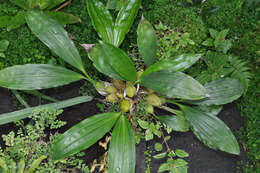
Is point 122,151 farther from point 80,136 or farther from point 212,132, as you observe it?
point 212,132

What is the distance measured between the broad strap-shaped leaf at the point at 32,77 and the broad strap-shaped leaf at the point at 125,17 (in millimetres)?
419

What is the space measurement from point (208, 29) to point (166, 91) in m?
0.82

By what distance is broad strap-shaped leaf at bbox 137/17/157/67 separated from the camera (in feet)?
4.82

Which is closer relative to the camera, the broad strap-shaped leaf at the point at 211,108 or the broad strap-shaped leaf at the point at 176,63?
the broad strap-shaped leaf at the point at 176,63

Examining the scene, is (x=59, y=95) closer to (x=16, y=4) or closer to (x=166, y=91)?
(x=16, y=4)

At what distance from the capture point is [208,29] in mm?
1852

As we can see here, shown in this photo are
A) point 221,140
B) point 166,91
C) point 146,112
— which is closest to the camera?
point 166,91

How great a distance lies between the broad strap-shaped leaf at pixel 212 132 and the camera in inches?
57.4

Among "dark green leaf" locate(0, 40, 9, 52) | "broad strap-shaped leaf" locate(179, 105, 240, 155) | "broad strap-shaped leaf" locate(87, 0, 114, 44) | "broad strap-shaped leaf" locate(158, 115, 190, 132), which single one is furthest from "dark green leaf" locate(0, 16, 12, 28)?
"broad strap-shaped leaf" locate(179, 105, 240, 155)

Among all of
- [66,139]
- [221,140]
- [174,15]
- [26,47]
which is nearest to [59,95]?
[26,47]

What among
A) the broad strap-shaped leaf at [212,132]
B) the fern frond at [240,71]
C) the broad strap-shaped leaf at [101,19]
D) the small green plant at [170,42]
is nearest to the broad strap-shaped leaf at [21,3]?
the broad strap-shaped leaf at [101,19]

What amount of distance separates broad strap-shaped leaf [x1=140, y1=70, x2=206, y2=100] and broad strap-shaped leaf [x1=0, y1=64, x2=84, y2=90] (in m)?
0.55

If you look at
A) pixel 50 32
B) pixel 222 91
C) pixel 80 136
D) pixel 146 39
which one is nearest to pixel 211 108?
pixel 222 91

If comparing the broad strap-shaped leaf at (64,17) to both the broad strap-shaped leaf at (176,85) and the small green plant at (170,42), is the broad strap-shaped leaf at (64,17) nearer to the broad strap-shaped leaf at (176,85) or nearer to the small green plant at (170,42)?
the small green plant at (170,42)
